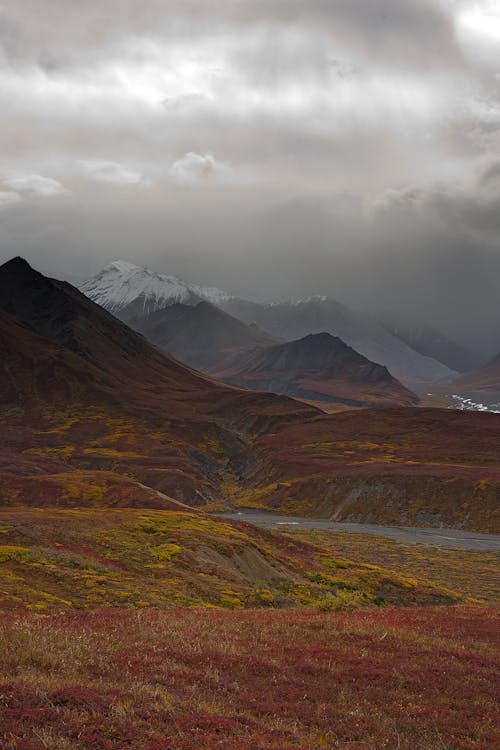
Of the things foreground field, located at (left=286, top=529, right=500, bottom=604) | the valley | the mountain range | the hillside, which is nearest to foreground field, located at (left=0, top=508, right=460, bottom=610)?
the valley

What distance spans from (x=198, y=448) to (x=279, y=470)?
115ft

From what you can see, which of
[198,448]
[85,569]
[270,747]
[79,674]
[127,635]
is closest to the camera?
[270,747]

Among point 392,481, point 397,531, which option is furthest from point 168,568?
point 392,481

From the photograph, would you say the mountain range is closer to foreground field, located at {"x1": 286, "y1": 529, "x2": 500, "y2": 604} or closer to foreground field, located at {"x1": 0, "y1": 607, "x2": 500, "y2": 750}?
foreground field, located at {"x1": 286, "y1": 529, "x2": 500, "y2": 604}

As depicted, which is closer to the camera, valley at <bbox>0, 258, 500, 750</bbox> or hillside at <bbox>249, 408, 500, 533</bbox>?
valley at <bbox>0, 258, 500, 750</bbox>

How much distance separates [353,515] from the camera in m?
132

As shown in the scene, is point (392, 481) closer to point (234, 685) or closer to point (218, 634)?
point (218, 634)

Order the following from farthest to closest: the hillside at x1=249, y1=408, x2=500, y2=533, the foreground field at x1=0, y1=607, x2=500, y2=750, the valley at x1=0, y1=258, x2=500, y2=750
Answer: the hillside at x1=249, y1=408, x2=500, y2=533
the valley at x1=0, y1=258, x2=500, y2=750
the foreground field at x1=0, y1=607, x2=500, y2=750

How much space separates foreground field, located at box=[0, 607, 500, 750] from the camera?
11.4 m

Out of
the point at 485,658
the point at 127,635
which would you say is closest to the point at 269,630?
the point at 127,635

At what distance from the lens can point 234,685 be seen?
15.0m

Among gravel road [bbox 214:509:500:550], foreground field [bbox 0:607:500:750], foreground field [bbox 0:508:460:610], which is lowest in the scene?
gravel road [bbox 214:509:500:550]

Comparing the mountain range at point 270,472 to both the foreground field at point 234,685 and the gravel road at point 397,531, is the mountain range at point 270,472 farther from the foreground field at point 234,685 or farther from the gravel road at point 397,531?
the foreground field at point 234,685

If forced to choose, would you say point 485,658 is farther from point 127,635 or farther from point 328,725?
point 127,635
